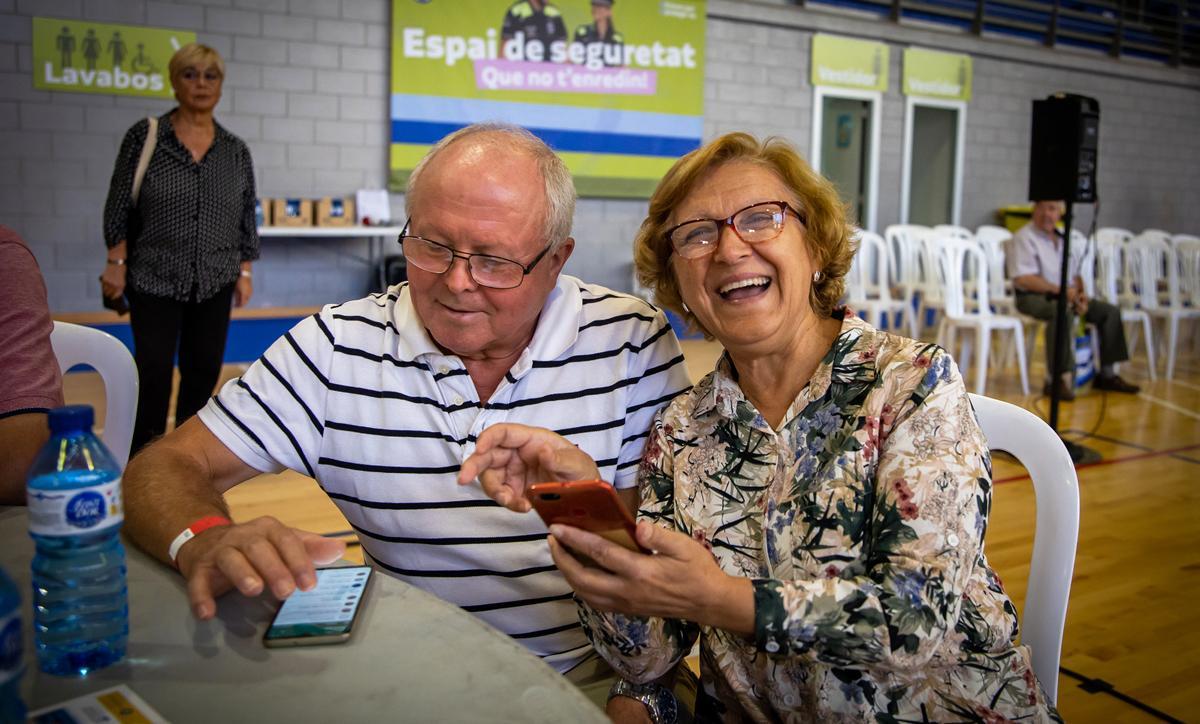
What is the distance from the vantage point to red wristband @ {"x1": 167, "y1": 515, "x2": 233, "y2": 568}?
1.14 meters

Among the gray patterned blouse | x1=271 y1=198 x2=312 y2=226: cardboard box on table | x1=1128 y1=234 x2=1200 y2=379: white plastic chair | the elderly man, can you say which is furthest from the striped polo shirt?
x1=1128 y1=234 x2=1200 y2=379: white plastic chair

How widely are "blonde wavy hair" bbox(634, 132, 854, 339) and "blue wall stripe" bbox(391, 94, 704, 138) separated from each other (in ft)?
17.7

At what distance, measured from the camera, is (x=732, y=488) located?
131 centimetres

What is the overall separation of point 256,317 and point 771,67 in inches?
208

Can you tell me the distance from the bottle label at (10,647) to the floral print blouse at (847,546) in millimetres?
713

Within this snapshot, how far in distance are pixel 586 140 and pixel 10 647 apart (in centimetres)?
745

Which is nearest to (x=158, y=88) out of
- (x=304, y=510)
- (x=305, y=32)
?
(x=305, y=32)

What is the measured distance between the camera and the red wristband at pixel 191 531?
1141 mm

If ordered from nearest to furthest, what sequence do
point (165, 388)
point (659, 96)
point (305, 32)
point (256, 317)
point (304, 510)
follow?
point (304, 510)
point (165, 388)
point (256, 317)
point (305, 32)
point (659, 96)

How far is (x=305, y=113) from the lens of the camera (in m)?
6.73

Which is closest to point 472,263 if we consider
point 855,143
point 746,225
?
point 746,225

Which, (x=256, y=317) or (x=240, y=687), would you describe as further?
(x=256, y=317)

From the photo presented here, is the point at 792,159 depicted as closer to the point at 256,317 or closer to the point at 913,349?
the point at 913,349

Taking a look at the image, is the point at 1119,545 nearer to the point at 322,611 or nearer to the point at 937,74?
the point at 322,611
